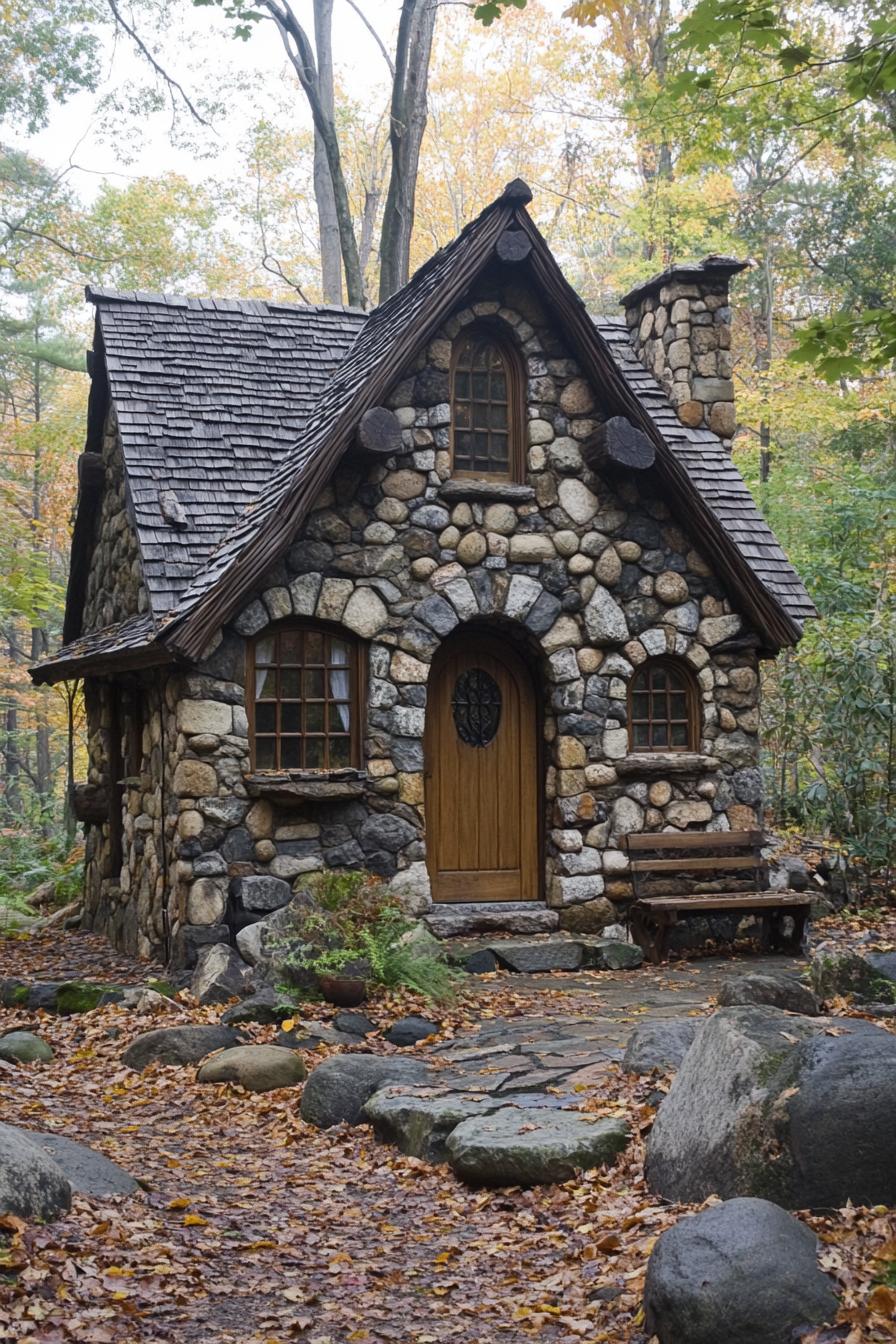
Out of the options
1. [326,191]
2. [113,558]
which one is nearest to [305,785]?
[113,558]

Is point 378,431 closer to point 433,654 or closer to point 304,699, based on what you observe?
point 433,654

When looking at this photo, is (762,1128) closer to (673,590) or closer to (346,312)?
(673,590)

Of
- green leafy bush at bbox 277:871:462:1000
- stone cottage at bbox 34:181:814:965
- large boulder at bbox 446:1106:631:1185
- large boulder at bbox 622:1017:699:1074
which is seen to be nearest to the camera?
large boulder at bbox 446:1106:631:1185

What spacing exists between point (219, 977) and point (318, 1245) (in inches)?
167

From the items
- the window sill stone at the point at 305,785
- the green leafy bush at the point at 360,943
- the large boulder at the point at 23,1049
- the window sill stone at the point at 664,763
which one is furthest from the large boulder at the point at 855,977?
the large boulder at the point at 23,1049

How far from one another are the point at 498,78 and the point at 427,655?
695 inches

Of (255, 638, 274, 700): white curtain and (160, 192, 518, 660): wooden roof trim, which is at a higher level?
(160, 192, 518, 660): wooden roof trim

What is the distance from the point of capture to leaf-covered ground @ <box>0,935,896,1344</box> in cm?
436

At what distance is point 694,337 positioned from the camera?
13453 millimetres

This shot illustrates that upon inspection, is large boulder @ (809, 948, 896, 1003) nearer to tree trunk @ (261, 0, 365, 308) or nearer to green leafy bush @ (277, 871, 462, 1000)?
green leafy bush @ (277, 871, 462, 1000)

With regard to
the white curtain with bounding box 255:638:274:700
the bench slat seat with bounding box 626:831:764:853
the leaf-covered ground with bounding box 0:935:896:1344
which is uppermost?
the white curtain with bounding box 255:638:274:700

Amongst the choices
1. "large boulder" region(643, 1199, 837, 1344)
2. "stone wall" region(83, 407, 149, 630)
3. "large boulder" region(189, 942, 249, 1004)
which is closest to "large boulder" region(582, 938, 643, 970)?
"large boulder" region(189, 942, 249, 1004)

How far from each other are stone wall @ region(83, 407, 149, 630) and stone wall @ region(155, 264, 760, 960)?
171 centimetres

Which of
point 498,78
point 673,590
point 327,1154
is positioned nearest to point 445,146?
point 498,78
